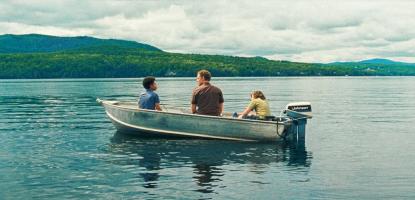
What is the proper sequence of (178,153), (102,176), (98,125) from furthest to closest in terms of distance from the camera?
1. (98,125)
2. (178,153)
3. (102,176)

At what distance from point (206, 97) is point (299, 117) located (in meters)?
3.80

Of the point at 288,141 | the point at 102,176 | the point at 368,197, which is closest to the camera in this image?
the point at 368,197

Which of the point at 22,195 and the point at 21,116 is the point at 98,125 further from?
the point at 22,195

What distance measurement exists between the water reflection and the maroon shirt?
125 cm

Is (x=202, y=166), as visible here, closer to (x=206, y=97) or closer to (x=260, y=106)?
(x=206, y=97)

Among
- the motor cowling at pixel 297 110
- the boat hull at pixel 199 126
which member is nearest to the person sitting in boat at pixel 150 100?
the boat hull at pixel 199 126

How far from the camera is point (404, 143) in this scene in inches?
869

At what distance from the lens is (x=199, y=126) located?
22.4 m

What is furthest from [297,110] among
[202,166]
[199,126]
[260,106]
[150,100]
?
[202,166]

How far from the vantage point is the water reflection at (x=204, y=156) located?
15.4 metres

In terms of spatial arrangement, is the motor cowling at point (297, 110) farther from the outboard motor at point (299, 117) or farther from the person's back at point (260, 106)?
the person's back at point (260, 106)

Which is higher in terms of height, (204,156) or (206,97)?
(206,97)

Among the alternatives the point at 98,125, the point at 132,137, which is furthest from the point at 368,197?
the point at 98,125

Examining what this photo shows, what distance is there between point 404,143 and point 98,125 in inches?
617
